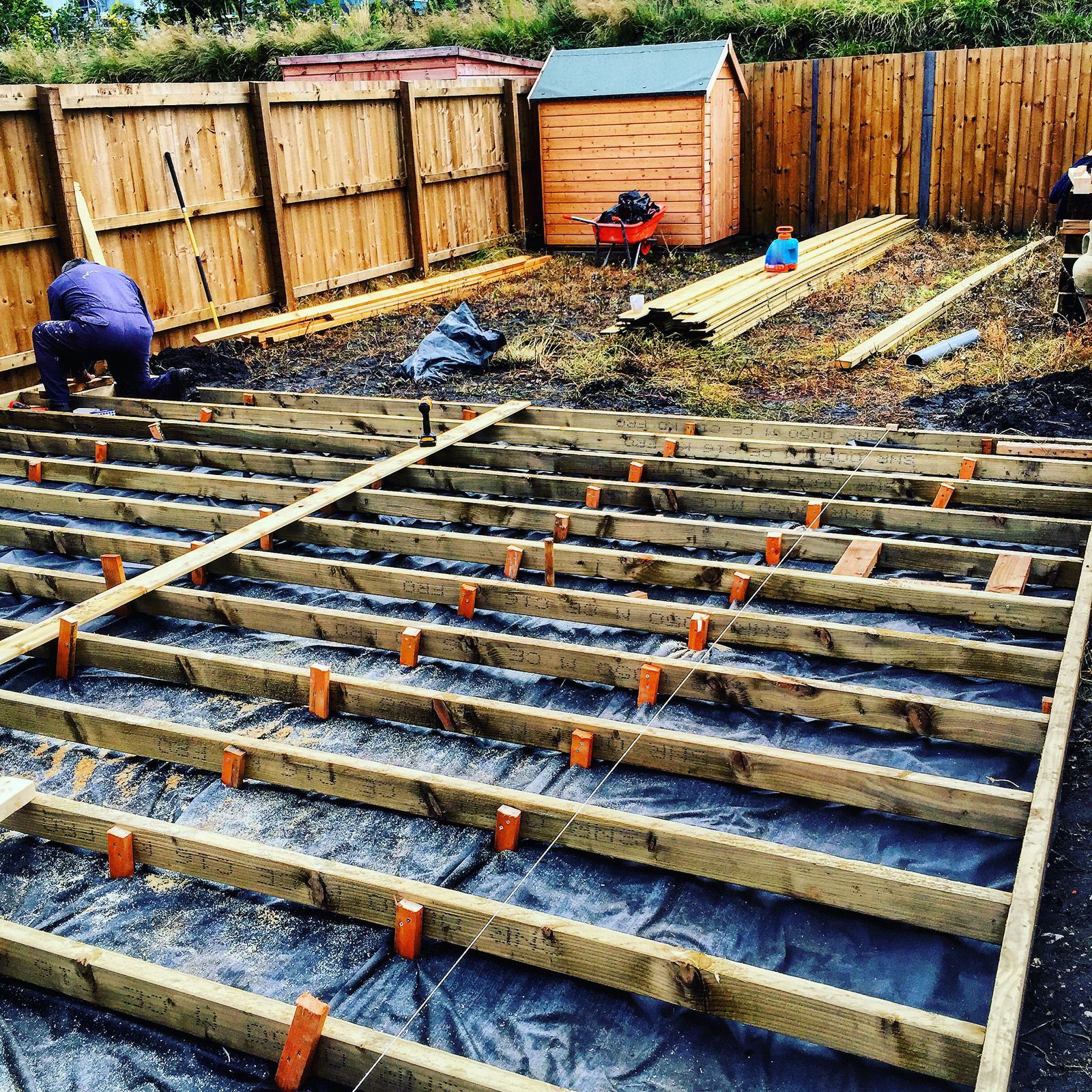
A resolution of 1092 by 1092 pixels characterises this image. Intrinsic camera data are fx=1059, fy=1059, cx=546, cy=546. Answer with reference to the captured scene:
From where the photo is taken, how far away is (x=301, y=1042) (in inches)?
94.6

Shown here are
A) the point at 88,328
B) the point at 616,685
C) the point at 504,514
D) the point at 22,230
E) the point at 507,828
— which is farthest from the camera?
the point at 22,230

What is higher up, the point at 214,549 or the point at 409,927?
the point at 214,549

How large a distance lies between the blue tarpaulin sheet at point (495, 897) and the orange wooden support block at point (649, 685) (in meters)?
0.05

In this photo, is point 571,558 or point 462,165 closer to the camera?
point 571,558

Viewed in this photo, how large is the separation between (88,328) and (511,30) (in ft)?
47.7

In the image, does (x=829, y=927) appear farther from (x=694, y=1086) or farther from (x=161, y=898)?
(x=161, y=898)

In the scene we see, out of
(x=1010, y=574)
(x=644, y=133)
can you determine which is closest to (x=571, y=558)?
(x=1010, y=574)

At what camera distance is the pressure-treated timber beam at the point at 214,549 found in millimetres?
4512

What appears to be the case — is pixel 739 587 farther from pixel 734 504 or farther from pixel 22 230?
pixel 22 230

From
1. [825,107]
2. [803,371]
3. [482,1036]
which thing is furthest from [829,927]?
[825,107]

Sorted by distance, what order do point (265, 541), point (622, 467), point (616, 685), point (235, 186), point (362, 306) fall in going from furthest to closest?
point (362, 306)
point (235, 186)
point (622, 467)
point (265, 541)
point (616, 685)

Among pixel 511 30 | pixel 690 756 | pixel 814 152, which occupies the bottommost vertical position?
pixel 690 756

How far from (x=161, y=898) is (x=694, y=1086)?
1.66m

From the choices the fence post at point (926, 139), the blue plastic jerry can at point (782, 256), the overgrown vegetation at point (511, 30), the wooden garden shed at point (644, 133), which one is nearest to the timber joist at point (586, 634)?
the blue plastic jerry can at point (782, 256)
